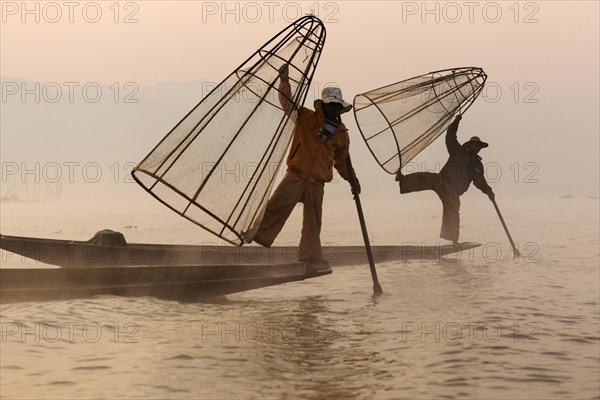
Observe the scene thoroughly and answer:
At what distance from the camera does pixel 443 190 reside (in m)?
11.7

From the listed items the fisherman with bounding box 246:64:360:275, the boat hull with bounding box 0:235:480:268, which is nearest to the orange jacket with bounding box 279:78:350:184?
the fisherman with bounding box 246:64:360:275

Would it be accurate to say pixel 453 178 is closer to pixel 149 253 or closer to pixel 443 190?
pixel 443 190

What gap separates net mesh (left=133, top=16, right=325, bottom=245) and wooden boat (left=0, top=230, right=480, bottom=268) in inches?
57.5

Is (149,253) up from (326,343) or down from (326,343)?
up

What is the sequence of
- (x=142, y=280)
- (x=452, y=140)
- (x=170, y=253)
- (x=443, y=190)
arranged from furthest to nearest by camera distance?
1. (x=452, y=140)
2. (x=443, y=190)
3. (x=170, y=253)
4. (x=142, y=280)

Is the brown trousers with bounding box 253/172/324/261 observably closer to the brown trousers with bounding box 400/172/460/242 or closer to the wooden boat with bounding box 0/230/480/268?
the wooden boat with bounding box 0/230/480/268

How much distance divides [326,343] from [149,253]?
3.46 m

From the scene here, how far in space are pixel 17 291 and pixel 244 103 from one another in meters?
2.25

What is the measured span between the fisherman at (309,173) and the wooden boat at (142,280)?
28 cm

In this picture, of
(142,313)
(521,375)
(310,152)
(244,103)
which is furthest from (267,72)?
(521,375)

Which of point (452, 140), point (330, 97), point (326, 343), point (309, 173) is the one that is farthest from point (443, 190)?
point (326, 343)

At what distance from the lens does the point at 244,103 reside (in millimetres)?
6980

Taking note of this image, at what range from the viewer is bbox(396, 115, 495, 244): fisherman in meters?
11.6

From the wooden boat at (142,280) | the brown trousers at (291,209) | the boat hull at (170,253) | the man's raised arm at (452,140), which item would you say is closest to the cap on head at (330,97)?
the brown trousers at (291,209)
